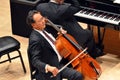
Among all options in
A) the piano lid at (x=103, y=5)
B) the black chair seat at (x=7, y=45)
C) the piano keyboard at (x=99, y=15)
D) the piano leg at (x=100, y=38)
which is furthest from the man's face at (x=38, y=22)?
the piano leg at (x=100, y=38)

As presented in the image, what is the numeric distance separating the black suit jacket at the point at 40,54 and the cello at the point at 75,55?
0.10 meters

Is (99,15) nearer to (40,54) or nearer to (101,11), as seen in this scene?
(101,11)

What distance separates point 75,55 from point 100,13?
4.23ft

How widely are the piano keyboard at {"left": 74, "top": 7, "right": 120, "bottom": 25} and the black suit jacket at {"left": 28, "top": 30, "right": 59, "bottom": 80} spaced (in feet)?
3.98

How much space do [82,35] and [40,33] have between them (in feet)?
3.32

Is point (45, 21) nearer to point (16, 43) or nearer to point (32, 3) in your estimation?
point (16, 43)

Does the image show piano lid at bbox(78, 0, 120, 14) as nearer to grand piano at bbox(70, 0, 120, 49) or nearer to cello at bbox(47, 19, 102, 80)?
grand piano at bbox(70, 0, 120, 49)

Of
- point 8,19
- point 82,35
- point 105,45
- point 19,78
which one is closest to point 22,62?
point 19,78

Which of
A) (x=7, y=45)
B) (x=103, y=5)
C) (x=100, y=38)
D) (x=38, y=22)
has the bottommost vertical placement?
(x=100, y=38)

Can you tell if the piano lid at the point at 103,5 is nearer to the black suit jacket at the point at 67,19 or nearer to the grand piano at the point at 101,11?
the grand piano at the point at 101,11

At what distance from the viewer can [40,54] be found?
150 inches

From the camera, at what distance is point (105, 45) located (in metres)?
5.51

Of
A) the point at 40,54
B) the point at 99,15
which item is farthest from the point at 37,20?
the point at 99,15

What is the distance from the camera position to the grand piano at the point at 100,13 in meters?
4.87
